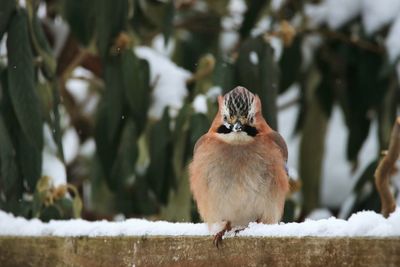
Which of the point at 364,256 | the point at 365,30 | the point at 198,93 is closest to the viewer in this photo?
the point at 364,256

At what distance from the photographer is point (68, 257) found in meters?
3.40

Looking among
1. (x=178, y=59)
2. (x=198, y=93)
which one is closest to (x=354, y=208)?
(x=198, y=93)

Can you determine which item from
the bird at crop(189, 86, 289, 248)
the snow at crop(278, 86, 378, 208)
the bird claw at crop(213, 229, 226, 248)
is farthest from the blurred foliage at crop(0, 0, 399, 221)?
the bird claw at crop(213, 229, 226, 248)

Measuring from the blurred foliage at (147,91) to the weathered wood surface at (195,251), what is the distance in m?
1.31

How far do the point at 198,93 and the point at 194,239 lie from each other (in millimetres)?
2833

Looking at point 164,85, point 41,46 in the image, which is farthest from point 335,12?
point 41,46

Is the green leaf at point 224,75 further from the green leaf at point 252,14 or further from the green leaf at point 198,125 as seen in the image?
the green leaf at point 252,14

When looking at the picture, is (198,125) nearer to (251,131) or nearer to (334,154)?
(251,131)

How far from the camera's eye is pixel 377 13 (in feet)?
20.8

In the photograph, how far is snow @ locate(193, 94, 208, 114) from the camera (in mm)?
5416

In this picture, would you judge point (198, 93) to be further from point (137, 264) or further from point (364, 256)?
point (364, 256)

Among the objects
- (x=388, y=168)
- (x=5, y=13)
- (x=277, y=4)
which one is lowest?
(x=388, y=168)

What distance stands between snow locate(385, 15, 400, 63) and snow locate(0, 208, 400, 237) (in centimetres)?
280

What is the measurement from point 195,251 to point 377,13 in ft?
11.7
